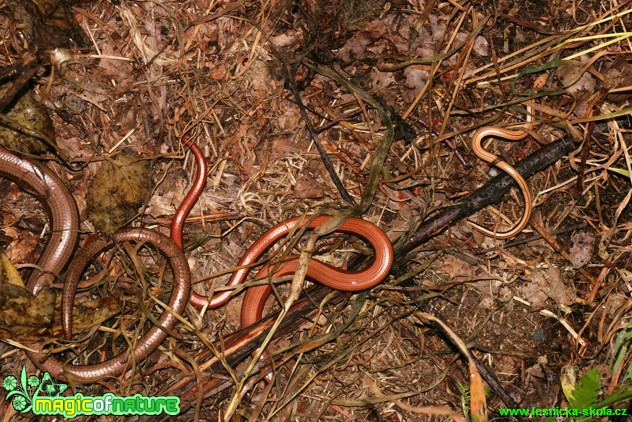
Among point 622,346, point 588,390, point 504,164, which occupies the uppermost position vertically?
point 504,164

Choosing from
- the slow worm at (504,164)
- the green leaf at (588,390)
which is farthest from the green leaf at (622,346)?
the slow worm at (504,164)

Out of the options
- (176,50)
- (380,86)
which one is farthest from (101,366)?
(380,86)

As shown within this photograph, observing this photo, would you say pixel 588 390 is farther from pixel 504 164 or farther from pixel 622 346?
pixel 504 164

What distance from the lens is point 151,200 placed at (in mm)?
3832

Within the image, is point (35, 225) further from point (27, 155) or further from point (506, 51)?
point (506, 51)

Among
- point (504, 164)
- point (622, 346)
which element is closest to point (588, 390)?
point (622, 346)

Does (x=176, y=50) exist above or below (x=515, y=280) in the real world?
above

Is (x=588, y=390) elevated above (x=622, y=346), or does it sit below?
above

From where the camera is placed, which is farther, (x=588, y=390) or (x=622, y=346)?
(x=622, y=346)

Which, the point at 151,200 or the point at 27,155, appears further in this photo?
the point at 151,200

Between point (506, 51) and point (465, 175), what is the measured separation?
3.26ft

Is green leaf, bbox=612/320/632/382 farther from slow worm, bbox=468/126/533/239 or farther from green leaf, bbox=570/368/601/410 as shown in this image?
slow worm, bbox=468/126/533/239

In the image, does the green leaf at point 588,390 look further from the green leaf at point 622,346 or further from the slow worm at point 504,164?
the slow worm at point 504,164

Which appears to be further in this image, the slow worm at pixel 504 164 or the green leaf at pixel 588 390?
the slow worm at pixel 504 164
